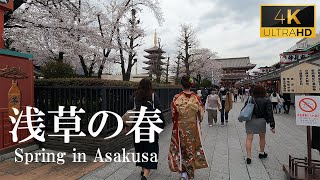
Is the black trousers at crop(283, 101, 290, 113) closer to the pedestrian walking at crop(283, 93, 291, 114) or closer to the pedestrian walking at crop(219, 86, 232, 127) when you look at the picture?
the pedestrian walking at crop(283, 93, 291, 114)

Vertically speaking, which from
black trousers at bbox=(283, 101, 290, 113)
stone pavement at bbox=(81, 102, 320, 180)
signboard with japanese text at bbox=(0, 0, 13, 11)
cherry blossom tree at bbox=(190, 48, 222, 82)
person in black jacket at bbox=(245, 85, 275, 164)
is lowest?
stone pavement at bbox=(81, 102, 320, 180)

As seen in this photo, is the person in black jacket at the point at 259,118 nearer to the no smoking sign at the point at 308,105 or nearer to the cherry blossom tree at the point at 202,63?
the no smoking sign at the point at 308,105

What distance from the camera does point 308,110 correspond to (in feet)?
13.4

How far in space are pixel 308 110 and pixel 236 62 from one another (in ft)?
222

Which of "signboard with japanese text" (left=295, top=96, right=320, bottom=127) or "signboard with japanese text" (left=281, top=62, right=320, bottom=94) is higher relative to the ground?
"signboard with japanese text" (left=281, top=62, right=320, bottom=94)

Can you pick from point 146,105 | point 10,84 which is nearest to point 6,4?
point 10,84

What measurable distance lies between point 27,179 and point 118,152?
82.4 inches

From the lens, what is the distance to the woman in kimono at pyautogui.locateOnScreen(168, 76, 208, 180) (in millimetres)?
3980

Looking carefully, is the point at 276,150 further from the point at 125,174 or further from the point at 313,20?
the point at 125,174

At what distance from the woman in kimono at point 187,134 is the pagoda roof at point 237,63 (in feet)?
205

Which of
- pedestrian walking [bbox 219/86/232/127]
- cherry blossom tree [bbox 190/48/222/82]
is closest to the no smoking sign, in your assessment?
pedestrian walking [bbox 219/86/232/127]

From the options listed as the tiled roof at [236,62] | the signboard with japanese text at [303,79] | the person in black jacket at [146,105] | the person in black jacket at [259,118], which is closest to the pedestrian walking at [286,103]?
the person in black jacket at [259,118]

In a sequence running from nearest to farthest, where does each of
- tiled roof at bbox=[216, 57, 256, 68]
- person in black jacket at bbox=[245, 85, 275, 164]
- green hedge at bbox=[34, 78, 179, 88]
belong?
1. person in black jacket at bbox=[245, 85, 275, 164]
2. green hedge at bbox=[34, 78, 179, 88]
3. tiled roof at bbox=[216, 57, 256, 68]

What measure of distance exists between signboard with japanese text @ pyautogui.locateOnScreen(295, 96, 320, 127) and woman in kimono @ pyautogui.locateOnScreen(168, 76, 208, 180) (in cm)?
167
